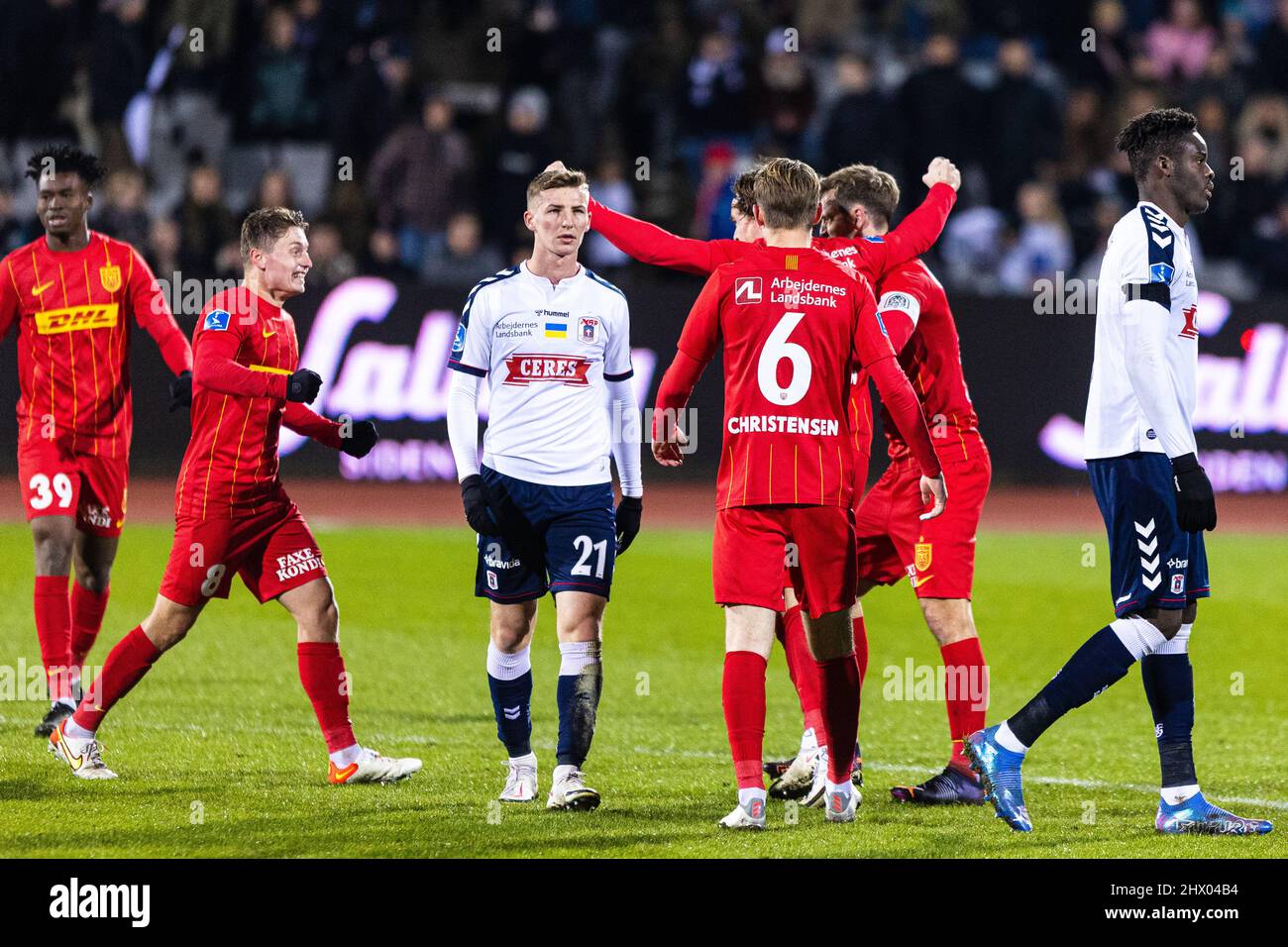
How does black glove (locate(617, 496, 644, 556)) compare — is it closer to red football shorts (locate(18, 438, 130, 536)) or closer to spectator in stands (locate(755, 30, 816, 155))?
red football shorts (locate(18, 438, 130, 536))

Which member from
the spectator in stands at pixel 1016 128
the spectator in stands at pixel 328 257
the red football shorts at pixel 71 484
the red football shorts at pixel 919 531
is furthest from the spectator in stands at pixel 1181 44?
the red football shorts at pixel 71 484

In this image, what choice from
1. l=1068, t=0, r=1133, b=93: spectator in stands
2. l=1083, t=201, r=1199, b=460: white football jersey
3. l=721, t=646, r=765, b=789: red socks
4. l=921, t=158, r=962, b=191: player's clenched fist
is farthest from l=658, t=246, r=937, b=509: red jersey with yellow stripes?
l=1068, t=0, r=1133, b=93: spectator in stands

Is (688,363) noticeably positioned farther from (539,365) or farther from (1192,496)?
(1192,496)

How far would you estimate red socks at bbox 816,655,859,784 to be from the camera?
619cm

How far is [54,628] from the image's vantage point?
8.08 m

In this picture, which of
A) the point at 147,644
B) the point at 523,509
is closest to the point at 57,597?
the point at 147,644

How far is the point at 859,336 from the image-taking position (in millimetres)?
6094

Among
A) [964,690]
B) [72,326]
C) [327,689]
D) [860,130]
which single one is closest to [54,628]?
[72,326]

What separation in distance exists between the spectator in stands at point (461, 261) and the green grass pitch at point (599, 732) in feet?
13.8

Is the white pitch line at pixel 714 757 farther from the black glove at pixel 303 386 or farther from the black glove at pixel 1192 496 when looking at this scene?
the black glove at pixel 303 386

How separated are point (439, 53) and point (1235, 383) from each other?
9.02 metres

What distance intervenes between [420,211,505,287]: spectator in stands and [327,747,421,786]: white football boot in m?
11.1

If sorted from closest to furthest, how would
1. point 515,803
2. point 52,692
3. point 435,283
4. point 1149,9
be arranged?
point 515,803
point 52,692
point 435,283
point 1149,9
